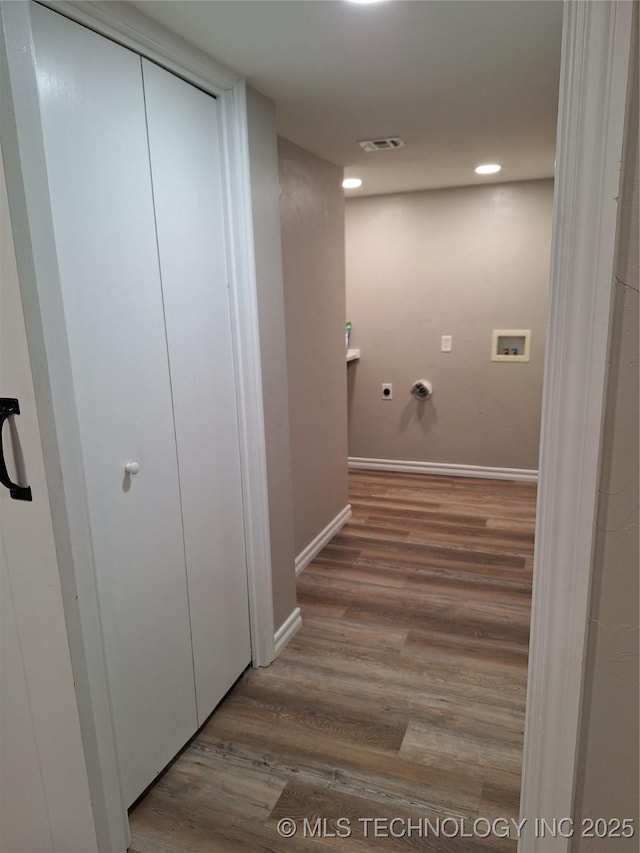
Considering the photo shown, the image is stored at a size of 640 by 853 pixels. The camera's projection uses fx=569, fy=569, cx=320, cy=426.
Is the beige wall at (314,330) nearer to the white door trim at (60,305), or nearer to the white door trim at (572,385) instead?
the white door trim at (60,305)

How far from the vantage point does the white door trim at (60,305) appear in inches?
43.1

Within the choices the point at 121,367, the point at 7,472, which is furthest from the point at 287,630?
the point at 7,472

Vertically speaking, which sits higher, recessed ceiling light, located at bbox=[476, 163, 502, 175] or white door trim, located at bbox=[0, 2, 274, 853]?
recessed ceiling light, located at bbox=[476, 163, 502, 175]

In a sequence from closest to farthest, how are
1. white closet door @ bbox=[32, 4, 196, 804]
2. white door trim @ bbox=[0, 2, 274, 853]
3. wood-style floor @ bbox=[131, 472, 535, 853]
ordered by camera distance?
white door trim @ bbox=[0, 2, 274, 853]
white closet door @ bbox=[32, 4, 196, 804]
wood-style floor @ bbox=[131, 472, 535, 853]

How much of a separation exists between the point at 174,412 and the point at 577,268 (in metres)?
1.30

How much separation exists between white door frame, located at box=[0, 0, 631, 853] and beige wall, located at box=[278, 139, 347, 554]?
1.58m

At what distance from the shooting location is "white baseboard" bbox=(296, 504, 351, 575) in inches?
123

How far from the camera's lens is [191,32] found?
1.57 m

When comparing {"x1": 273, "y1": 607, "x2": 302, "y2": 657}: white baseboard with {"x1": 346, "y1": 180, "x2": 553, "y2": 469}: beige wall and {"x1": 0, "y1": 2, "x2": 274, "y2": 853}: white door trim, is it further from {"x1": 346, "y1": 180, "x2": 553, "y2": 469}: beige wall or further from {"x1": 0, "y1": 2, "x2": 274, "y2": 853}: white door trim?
{"x1": 346, "y1": 180, "x2": 553, "y2": 469}: beige wall

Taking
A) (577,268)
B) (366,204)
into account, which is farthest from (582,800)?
(366,204)

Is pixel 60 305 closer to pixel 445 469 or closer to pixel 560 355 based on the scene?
pixel 560 355

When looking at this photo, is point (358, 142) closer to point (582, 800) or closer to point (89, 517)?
point (89, 517)

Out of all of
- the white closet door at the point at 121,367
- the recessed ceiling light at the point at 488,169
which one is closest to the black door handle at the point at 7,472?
the white closet door at the point at 121,367


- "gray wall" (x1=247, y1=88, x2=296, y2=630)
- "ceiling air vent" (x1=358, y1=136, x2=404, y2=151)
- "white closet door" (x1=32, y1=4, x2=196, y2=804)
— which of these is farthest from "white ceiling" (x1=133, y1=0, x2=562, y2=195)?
"white closet door" (x1=32, y1=4, x2=196, y2=804)
